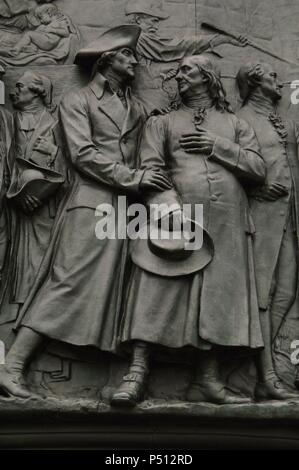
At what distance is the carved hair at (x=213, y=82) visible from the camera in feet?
34.9

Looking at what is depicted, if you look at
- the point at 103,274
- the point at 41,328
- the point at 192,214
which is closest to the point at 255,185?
the point at 192,214

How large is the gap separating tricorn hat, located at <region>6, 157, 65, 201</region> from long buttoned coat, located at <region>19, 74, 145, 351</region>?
165mm

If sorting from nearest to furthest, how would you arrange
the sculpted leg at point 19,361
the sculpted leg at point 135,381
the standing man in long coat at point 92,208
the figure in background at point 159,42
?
the sculpted leg at point 135,381
the sculpted leg at point 19,361
the standing man in long coat at point 92,208
the figure in background at point 159,42

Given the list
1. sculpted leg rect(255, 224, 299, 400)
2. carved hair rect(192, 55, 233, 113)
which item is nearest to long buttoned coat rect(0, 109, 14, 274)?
carved hair rect(192, 55, 233, 113)

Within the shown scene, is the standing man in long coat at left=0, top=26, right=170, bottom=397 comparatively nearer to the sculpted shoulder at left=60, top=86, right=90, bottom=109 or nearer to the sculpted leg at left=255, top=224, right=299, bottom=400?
the sculpted shoulder at left=60, top=86, right=90, bottom=109

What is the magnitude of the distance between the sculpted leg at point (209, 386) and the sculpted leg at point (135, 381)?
0.41 metres

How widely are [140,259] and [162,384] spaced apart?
1.01 metres

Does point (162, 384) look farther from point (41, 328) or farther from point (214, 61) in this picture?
point (214, 61)

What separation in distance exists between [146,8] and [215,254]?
8.10ft

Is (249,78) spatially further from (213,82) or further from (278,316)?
(278,316)

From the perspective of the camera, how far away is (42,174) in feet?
34.0

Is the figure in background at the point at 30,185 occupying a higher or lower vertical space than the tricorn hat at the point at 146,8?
lower

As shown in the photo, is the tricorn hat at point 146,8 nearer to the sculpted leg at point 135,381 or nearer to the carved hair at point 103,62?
the carved hair at point 103,62

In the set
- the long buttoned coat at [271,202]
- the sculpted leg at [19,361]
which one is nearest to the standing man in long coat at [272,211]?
the long buttoned coat at [271,202]
